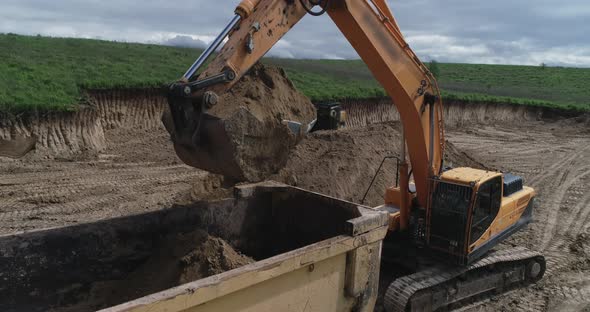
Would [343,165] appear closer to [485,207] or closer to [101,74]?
[485,207]

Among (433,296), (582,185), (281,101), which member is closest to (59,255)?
(281,101)

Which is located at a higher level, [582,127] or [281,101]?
[281,101]

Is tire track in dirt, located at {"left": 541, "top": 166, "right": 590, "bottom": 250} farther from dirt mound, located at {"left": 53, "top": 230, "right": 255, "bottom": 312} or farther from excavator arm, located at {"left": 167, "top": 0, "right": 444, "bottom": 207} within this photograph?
dirt mound, located at {"left": 53, "top": 230, "right": 255, "bottom": 312}

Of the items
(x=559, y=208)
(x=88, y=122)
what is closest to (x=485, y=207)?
(x=559, y=208)

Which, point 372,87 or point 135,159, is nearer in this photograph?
point 135,159

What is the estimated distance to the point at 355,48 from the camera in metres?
5.09

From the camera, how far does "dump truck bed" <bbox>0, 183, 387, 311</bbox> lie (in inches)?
112

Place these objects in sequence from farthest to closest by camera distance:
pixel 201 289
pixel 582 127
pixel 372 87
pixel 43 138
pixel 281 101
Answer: pixel 582 127 < pixel 372 87 < pixel 43 138 < pixel 281 101 < pixel 201 289

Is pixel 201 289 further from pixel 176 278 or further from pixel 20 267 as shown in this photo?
pixel 20 267

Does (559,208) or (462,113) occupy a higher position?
(462,113)

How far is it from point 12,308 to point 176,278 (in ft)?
4.41

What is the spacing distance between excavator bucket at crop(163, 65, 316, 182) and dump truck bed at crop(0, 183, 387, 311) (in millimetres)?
629

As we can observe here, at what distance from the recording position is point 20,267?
374 cm

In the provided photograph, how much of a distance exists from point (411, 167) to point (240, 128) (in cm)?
277
